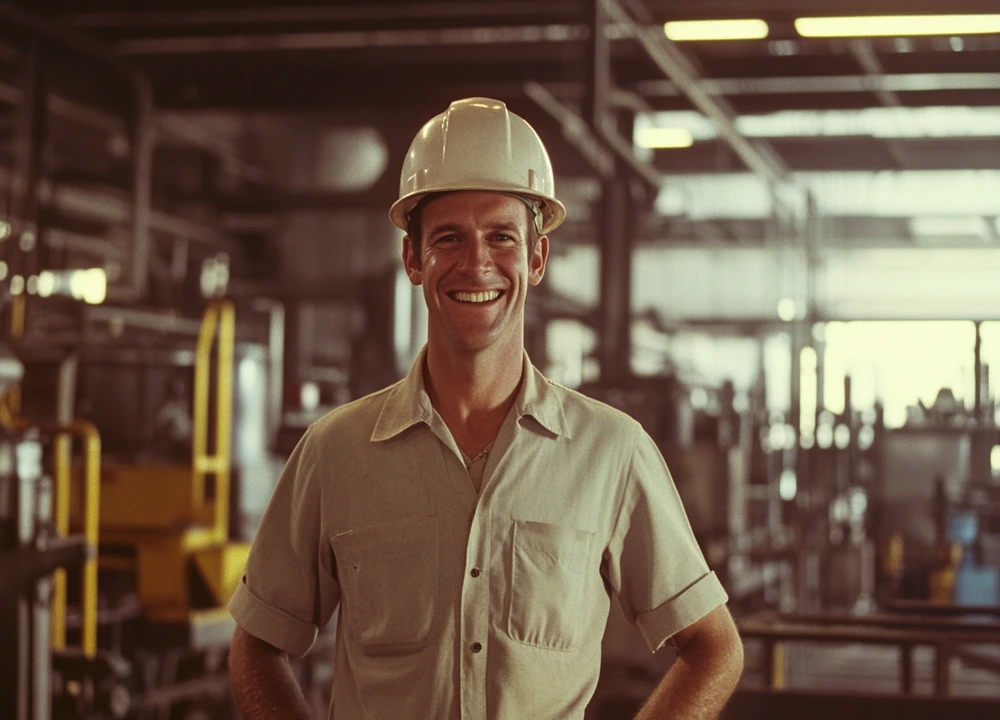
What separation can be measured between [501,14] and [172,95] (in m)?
3.12

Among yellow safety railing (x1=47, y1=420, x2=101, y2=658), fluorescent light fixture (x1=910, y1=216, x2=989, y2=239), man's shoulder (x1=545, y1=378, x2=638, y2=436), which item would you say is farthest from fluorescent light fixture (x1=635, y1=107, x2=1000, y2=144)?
man's shoulder (x1=545, y1=378, x2=638, y2=436)

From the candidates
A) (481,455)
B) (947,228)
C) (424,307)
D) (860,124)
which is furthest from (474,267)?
(947,228)

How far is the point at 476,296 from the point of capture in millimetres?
1873

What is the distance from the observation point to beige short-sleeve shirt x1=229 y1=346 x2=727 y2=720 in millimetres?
1807

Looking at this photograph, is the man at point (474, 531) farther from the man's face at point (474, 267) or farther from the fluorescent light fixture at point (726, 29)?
the fluorescent light fixture at point (726, 29)

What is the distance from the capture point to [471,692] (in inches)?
70.2

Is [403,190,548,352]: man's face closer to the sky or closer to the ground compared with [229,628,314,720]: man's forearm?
closer to the sky

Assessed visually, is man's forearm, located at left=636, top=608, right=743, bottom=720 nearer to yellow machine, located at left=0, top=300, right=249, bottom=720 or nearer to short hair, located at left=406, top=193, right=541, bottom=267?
short hair, located at left=406, top=193, right=541, bottom=267

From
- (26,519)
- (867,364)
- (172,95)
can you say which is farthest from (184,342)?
(867,364)

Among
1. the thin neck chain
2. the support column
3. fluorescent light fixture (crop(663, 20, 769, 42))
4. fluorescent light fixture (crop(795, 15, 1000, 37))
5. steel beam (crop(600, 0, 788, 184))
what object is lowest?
the thin neck chain

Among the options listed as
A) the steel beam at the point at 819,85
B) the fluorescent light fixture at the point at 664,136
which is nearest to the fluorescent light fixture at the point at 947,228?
the steel beam at the point at 819,85

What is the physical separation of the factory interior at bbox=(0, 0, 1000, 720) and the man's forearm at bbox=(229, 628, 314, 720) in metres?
1.79

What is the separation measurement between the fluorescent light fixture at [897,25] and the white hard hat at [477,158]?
15.7ft

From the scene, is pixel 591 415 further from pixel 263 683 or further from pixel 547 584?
pixel 263 683
